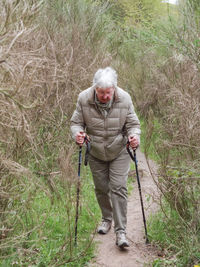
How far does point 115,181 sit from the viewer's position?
492 centimetres

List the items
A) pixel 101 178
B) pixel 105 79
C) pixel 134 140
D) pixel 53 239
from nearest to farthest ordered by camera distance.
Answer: pixel 105 79, pixel 134 140, pixel 53 239, pixel 101 178

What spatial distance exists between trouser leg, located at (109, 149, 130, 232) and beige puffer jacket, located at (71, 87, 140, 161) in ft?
0.36

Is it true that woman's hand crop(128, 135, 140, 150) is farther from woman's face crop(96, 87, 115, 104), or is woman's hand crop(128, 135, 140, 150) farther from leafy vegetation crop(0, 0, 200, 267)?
woman's face crop(96, 87, 115, 104)

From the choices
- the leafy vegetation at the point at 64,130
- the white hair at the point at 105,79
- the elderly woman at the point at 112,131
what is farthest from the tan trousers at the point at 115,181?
the white hair at the point at 105,79

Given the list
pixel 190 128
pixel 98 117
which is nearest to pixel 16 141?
pixel 98 117

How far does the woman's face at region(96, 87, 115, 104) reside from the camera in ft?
15.1

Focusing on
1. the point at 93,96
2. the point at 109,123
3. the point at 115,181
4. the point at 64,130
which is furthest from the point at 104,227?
the point at 64,130

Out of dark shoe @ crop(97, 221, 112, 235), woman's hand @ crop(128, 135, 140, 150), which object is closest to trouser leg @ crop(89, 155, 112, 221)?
dark shoe @ crop(97, 221, 112, 235)

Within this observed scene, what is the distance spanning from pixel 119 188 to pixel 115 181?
0.10m

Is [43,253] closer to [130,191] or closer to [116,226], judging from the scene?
[116,226]

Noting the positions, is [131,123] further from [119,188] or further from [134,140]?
[119,188]

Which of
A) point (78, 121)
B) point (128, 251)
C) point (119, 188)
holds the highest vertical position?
point (78, 121)

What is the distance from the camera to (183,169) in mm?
4457

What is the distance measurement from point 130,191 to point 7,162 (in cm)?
466
